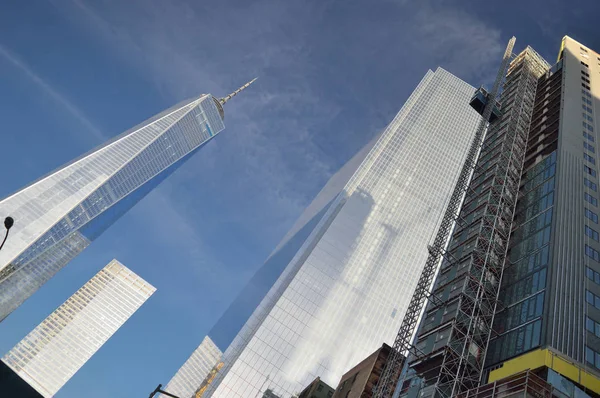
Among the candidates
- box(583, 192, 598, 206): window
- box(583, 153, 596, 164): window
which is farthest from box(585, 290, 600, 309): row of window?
box(583, 153, 596, 164): window

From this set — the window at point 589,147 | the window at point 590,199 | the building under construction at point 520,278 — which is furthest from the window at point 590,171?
A: the window at point 590,199

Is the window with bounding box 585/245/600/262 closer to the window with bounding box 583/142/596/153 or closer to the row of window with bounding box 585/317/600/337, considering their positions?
the row of window with bounding box 585/317/600/337

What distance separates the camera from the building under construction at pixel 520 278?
4238 centimetres

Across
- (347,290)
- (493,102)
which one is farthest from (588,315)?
(347,290)

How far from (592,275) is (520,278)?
704cm

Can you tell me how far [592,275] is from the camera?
51312 millimetres

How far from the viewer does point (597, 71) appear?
10319cm

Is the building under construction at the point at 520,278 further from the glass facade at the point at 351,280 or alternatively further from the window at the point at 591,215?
the glass facade at the point at 351,280

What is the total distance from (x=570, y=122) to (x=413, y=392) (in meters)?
52.4

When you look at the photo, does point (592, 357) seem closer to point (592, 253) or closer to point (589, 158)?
point (592, 253)

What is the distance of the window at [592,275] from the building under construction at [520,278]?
14 centimetres

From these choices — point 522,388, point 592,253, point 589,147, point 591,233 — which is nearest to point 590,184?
point 589,147

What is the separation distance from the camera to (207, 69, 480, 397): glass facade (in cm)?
12975

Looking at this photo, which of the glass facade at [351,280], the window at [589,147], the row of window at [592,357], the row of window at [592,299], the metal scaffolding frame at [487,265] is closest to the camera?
the row of window at [592,357]
